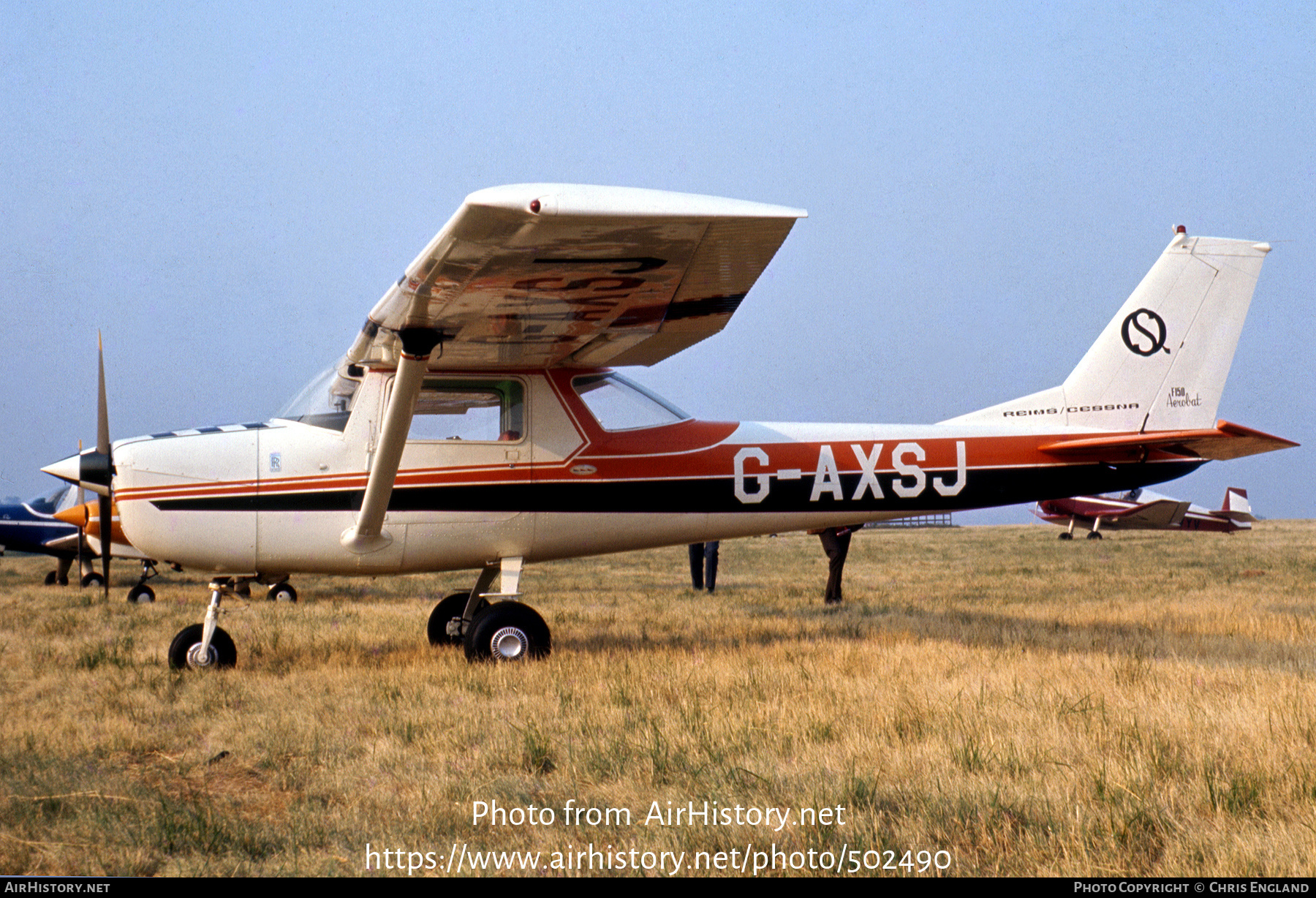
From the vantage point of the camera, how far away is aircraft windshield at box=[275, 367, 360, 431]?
7344 mm

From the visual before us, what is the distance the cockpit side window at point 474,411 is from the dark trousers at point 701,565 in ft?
23.7

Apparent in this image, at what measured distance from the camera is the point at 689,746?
170 inches

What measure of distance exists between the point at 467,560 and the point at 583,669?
1538 mm

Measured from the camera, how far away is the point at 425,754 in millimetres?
4395

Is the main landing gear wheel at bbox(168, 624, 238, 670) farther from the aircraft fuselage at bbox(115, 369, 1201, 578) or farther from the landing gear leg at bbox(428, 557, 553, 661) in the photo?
the landing gear leg at bbox(428, 557, 553, 661)

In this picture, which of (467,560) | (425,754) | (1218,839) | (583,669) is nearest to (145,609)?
(467,560)

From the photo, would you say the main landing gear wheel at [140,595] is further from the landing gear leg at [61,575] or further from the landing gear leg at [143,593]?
the landing gear leg at [61,575]

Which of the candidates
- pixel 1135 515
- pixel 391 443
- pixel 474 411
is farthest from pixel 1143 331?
pixel 1135 515

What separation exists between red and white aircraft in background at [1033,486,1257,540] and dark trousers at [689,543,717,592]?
975 inches

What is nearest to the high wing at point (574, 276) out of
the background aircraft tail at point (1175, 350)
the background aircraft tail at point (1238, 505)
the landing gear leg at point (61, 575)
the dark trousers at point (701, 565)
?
the background aircraft tail at point (1175, 350)

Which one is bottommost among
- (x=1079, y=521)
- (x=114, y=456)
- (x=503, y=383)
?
(x=1079, y=521)

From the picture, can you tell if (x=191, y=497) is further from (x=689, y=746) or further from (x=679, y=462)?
(x=689, y=746)

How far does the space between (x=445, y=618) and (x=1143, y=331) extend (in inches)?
256
